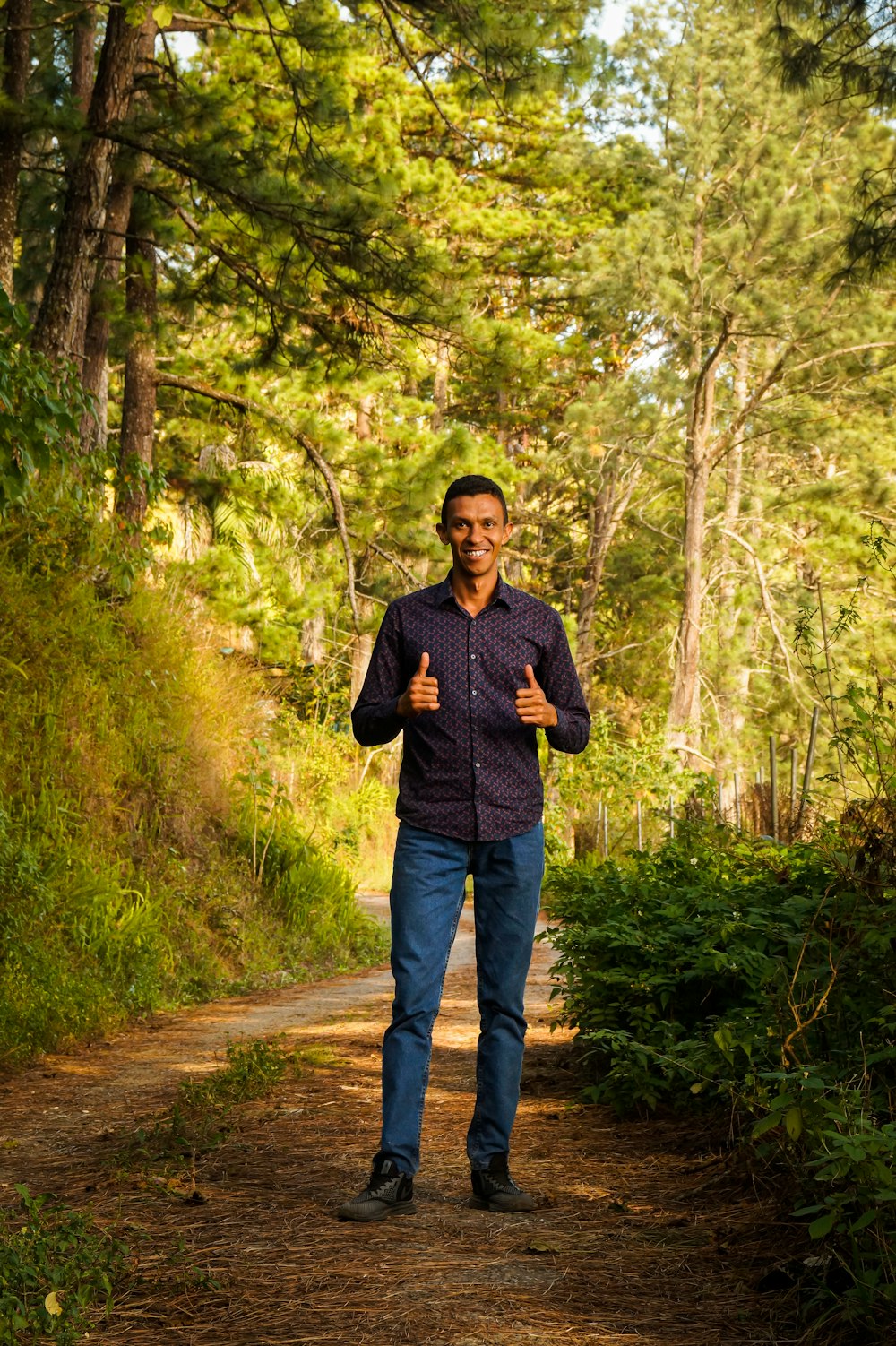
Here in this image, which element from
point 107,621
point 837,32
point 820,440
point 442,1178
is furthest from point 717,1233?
point 820,440

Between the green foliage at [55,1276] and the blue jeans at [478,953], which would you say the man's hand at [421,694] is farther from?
the green foliage at [55,1276]

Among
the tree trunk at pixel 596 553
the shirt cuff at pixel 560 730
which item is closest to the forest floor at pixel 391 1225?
the shirt cuff at pixel 560 730

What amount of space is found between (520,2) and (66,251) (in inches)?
141

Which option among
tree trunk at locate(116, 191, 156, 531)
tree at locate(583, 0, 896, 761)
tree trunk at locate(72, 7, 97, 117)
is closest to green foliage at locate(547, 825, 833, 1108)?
tree trunk at locate(116, 191, 156, 531)

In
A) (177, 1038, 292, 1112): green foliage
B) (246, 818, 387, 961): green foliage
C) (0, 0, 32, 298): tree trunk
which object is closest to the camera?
(177, 1038, 292, 1112): green foliage

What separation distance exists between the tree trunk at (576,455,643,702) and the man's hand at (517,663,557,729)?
2415 centimetres

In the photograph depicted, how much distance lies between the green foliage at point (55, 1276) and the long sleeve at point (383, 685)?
146cm

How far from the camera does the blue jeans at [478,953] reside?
388 cm

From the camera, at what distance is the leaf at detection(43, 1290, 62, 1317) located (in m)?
2.88

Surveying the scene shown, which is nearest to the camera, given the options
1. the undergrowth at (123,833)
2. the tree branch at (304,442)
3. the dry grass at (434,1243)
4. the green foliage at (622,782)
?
the dry grass at (434,1243)

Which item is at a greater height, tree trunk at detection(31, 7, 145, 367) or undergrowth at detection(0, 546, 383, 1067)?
tree trunk at detection(31, 7, 145, 367)

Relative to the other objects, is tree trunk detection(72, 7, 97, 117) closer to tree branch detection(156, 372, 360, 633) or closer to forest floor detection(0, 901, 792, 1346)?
tree branch detection(156, 372, 360, 633)

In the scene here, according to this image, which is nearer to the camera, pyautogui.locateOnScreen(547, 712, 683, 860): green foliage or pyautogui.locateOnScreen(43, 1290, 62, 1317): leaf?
pyautogui.locateOnScreen(43, 1290, 62, 1317): leaf

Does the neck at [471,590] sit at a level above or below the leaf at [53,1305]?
above
